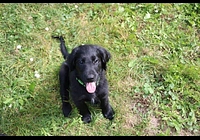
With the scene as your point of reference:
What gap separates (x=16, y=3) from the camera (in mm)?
4840

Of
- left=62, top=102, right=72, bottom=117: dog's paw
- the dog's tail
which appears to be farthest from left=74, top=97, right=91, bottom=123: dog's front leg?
the dog's tail

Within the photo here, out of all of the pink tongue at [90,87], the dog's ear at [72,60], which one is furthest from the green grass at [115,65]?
the dog's ear at [72,60]

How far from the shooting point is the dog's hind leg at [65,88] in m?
3.67

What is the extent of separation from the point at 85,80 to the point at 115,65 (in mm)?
1003

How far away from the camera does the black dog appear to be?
126 inches

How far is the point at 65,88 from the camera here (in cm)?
372

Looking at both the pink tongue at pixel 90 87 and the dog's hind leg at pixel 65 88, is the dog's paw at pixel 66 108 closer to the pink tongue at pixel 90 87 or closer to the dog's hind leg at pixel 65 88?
the dog's hind leg at pixel 65 88

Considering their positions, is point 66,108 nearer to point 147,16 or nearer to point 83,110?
point 83,110

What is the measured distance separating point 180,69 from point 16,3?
8.34ft

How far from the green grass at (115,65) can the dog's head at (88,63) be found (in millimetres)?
587

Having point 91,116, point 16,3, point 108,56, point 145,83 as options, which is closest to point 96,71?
point 108,56

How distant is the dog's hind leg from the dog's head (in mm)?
365

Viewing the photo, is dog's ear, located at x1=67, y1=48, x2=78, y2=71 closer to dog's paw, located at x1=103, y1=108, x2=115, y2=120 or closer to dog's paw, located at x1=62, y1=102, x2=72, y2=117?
dog's paw, located at x1=62, y1=102, x2=72, y2=117

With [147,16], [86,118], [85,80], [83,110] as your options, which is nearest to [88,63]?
[85,80]
